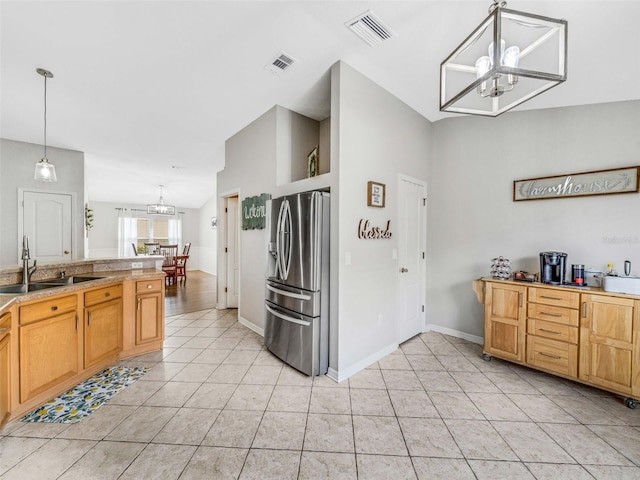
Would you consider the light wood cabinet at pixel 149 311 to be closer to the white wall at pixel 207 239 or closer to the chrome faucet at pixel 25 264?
the chrome faucet at pixel 25 264

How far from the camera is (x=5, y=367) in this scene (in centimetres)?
182

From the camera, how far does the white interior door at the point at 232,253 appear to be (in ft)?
15.9

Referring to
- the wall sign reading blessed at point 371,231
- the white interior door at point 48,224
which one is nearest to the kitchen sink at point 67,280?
the white interior door at point 48,224

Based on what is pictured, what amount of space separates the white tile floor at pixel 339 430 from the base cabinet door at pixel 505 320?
201 millimetres

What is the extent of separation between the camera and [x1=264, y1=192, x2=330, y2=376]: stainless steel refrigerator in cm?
251

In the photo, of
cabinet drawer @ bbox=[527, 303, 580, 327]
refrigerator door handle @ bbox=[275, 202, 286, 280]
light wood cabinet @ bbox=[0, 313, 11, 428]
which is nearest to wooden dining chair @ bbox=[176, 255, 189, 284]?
refrigerator door handle @ bbox=[275, 202, 286, 280]

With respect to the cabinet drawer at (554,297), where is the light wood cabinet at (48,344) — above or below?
below

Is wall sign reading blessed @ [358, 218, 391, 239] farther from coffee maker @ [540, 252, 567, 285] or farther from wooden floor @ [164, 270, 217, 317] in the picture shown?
wooden floor @ [164, 270, 217, 317]

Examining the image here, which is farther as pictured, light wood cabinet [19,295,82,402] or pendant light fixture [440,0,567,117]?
light wood cabinet [19,295,82,402]

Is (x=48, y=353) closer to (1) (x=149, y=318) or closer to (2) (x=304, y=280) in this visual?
(1) (x=149, y=318)

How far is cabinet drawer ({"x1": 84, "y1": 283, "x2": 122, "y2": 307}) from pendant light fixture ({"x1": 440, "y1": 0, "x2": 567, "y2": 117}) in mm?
3239

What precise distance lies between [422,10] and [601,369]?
325 centimetres

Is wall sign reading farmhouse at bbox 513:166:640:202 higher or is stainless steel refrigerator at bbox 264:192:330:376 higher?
wall sign reading farmhouse at bbox 513:166:640:202

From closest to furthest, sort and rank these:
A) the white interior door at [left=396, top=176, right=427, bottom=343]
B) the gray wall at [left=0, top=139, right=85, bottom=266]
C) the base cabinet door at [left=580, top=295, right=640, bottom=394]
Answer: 1. the base cabinet door at [left=580, top=295, right=640, bottom=394]
2. the white interior door at [left=396, top=176, right=427, bottom=343]
3. the gray wall at [left=0, top=139, right=85, bottom=266]
